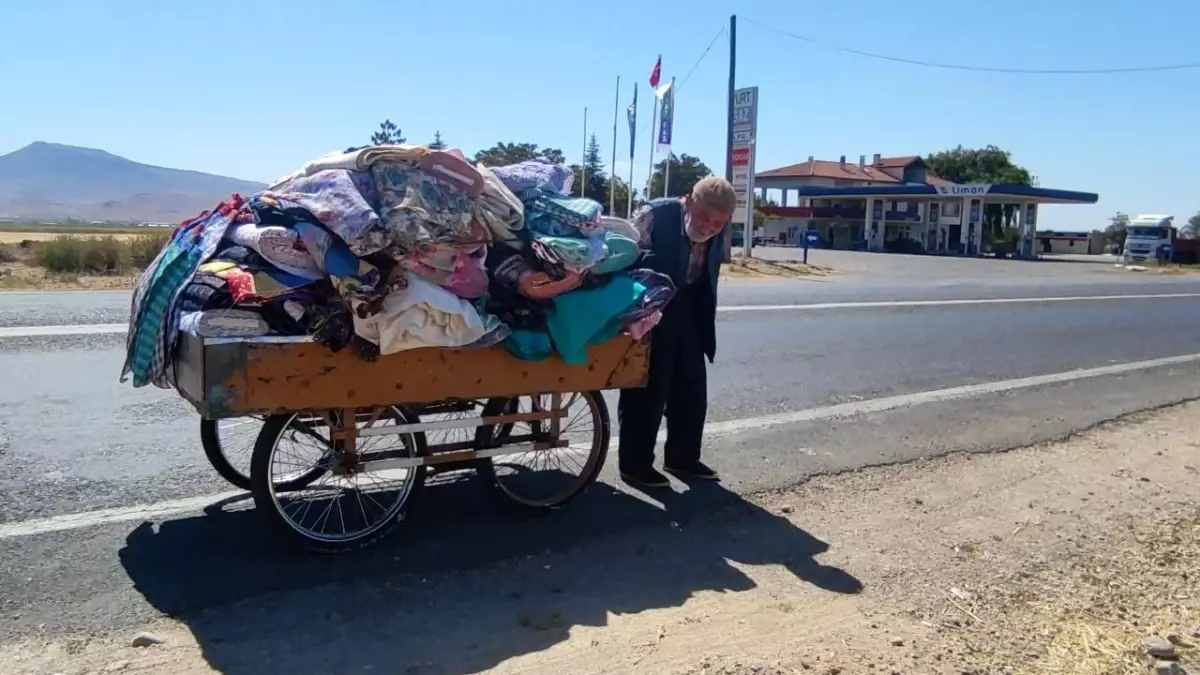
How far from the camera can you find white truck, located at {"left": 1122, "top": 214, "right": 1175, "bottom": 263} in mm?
58719

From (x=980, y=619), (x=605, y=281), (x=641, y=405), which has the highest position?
(x=605, y=281)

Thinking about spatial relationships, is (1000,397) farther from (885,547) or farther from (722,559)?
(722,559)

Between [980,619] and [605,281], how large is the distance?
93.3 inches

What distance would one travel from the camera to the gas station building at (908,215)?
66562 millimetres

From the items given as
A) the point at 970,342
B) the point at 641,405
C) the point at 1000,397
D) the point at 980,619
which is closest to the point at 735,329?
the point at 970,342

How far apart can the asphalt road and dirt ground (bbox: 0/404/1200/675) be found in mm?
228

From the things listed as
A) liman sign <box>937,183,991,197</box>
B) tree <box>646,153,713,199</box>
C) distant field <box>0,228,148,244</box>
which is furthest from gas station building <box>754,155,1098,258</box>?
distant field <box>0,228,148,244</box>

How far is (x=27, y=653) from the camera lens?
3.48 metres

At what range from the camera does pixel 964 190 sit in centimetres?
6544

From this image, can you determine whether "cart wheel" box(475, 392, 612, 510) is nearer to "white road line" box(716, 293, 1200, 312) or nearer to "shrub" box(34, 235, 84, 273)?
"white road line" box(716, 293, 1200, 312)

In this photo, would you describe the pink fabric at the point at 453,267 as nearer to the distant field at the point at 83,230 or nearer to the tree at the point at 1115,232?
the distant field at the point at 83,230

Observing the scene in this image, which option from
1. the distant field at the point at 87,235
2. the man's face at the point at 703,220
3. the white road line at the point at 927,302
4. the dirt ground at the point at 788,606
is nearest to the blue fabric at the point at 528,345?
the dirt ground at the point at 788,606

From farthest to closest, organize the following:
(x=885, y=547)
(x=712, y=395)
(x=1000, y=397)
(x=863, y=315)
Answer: (x=863, y=315)
(x=1000, y=397)
(x=712, y=395)
(x=885, y=547)

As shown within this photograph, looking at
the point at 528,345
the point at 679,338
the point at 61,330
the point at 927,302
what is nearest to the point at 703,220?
the point at 679,338
